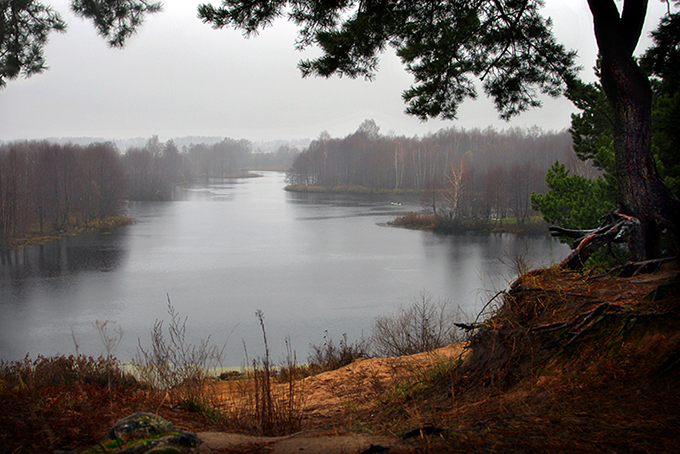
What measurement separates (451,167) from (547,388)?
43077 millimetres

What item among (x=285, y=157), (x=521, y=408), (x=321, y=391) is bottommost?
(x=321, y=391)

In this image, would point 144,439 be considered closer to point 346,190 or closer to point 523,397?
point 523,397

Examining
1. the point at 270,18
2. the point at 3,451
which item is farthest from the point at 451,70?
the point at 3,451

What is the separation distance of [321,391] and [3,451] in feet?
12.6

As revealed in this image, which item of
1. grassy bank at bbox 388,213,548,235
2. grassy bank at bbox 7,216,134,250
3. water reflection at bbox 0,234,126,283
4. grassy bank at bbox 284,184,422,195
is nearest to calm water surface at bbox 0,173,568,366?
water reflection at bbox 0,234,126,283

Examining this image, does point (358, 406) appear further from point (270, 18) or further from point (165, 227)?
point (165, 227)

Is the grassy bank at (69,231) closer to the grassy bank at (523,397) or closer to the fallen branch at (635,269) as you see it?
the grassy bank at (523,397)

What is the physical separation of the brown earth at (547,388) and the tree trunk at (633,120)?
928mm

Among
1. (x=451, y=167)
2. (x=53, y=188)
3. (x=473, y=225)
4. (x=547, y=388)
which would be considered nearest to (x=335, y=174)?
(x=451, y=167)

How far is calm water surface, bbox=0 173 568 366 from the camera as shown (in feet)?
46.7

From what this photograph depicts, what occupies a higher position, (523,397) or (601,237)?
(601,237)

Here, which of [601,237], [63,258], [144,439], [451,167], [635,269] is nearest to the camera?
[144,439]

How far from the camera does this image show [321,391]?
573 cm

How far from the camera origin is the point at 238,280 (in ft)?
68.4
